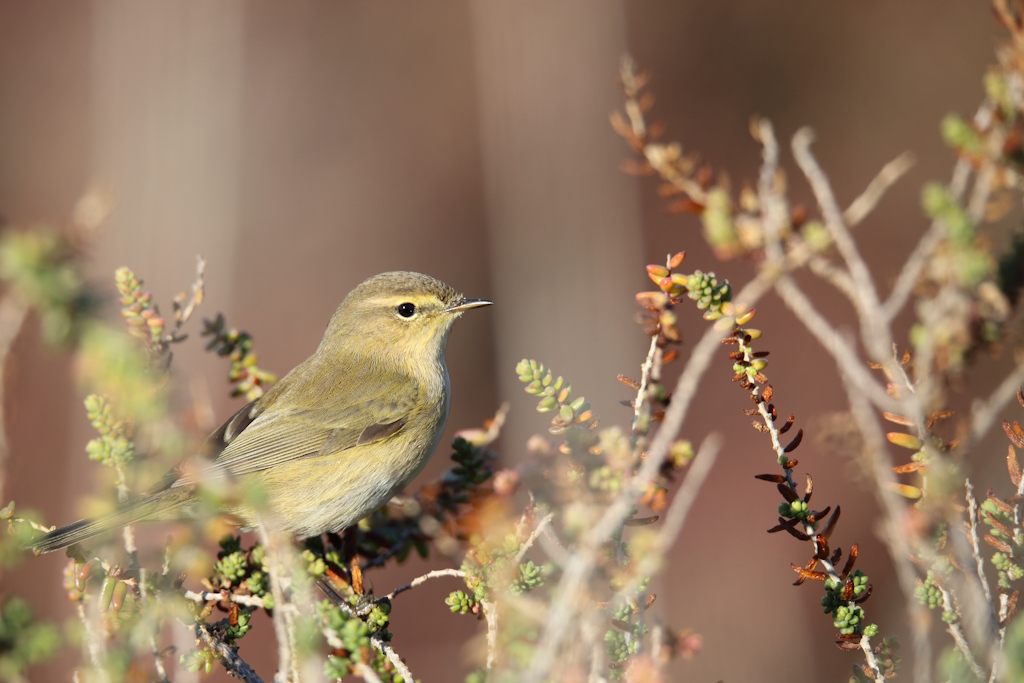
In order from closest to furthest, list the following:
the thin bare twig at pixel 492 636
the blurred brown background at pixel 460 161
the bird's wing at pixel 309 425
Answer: the thin bare twig at pixel 492 636, the bird's wing at pixel 309 425, the blurred brown background at pixel 460 161

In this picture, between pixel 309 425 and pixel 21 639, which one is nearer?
pixel 21 639

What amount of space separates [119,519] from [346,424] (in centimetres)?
94

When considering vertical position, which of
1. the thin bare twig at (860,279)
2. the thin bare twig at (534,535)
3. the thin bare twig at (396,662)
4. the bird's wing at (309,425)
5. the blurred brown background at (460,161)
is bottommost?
the thin bare twig at (396,662)

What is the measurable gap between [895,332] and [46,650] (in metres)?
5.79

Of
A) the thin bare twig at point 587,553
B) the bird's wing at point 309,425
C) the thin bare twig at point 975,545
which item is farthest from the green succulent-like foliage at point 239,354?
the thin bare twig at point 975,545

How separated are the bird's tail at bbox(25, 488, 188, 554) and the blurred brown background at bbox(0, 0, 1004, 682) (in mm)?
2709

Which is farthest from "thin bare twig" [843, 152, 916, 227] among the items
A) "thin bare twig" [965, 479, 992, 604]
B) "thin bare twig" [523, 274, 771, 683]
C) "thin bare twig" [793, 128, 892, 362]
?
"thin bare twig" [965, 479, 992, 604]

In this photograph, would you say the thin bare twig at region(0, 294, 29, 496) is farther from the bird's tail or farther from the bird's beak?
the bird's beak

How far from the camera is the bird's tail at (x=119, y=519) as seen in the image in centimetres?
235

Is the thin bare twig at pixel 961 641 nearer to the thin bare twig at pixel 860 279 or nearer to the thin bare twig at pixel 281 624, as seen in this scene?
the thin bare twig at pixel 860 279

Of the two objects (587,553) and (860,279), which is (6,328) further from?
(860,279)

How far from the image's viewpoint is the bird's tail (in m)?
2.35

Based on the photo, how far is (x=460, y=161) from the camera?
22.4 feet

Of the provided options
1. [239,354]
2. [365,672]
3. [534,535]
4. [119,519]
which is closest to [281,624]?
[365,672]
